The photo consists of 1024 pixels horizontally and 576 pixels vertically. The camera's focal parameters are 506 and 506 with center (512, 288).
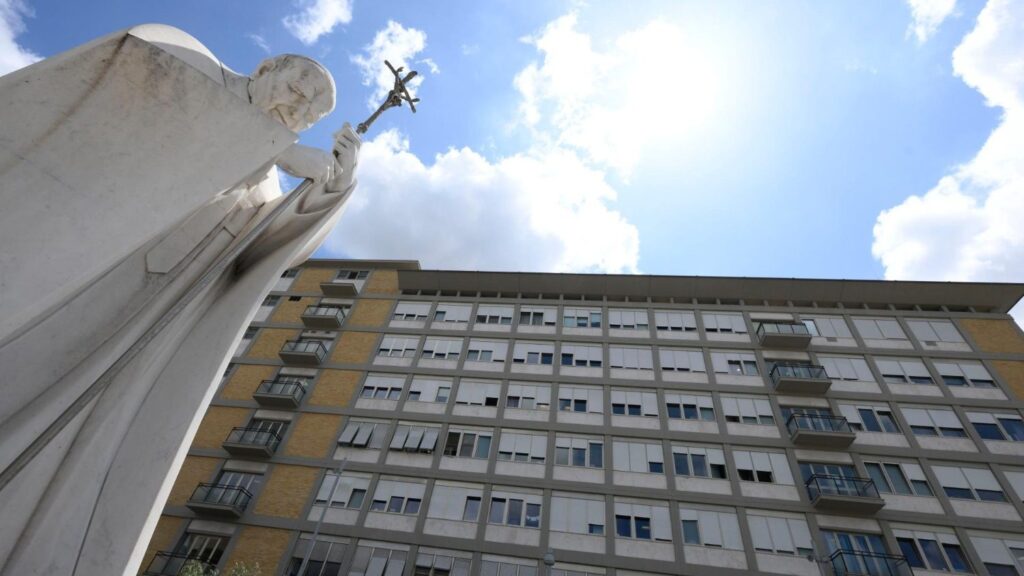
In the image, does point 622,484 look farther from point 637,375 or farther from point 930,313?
point 930,313

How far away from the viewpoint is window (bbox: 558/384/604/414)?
2150 cm

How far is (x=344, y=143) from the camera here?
11.6ft

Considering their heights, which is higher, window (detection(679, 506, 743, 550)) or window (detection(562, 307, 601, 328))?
window (detection(562, 307, 601, 328))

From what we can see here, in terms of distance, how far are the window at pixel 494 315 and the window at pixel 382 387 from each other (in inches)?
201

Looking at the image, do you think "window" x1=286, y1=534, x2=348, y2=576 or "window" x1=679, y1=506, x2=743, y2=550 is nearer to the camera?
"window" x1=679, y1=506, x2=743, y2=550

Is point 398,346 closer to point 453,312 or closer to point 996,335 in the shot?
point 453,312

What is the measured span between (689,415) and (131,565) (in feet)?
68.4

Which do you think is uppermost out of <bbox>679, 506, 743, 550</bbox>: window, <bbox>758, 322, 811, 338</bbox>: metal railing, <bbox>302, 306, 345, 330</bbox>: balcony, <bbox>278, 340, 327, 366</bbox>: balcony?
<bbox>758, 322, 811, 338</bbox>: metal railing

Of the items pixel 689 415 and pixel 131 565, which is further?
pixel 689 415

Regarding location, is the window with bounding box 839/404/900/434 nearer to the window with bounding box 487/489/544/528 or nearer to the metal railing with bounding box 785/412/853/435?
the metal railing with bounding box 785/412/853/435

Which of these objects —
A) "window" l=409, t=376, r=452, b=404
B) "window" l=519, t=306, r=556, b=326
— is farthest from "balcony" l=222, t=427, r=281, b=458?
"window" l=519, t=306, r=556, b=326

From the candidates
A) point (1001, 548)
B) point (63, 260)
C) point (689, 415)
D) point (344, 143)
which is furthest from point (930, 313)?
point (63, 260)

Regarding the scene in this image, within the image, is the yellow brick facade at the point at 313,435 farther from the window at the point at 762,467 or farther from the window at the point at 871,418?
the window at the point at 871,418

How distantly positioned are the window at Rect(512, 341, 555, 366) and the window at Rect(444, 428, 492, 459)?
4.09 meters
